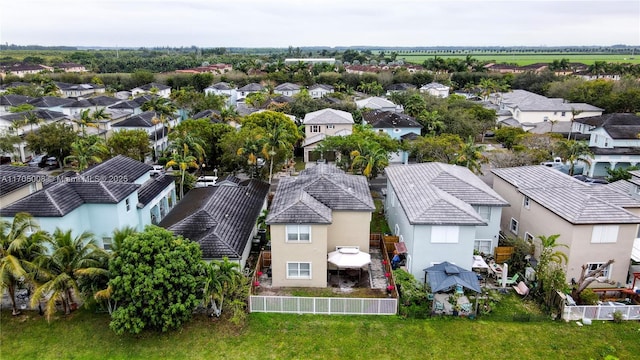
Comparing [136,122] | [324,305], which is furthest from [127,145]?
[324,305]

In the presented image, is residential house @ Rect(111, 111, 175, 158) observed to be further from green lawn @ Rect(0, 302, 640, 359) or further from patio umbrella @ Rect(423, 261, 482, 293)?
patio umbrella @ Rect(423, 261, 482, 293)

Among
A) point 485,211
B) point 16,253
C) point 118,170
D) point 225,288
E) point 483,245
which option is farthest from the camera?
point 118,170

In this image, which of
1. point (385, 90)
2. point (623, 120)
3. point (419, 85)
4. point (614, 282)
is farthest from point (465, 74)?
point (614, 282)

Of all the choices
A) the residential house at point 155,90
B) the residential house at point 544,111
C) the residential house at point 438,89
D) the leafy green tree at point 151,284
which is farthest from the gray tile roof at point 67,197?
the residential house at point 438,89

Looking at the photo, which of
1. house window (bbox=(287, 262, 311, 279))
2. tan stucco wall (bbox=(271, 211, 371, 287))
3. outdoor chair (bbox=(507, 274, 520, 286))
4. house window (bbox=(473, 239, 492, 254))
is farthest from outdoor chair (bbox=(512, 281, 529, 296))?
house window (bbox=(287, 262, 311, 279))

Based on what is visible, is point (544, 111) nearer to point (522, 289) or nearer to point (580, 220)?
point (580, 220)

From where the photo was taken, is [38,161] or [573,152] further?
[38,161]

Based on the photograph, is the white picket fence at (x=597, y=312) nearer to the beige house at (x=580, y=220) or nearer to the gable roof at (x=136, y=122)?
the beige house at (x=580, y=220)
